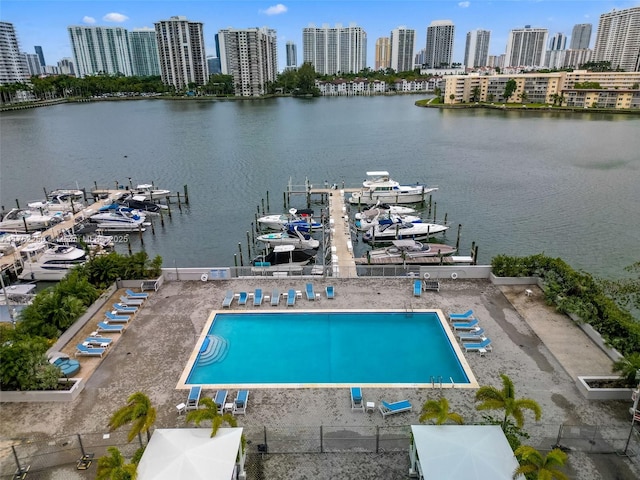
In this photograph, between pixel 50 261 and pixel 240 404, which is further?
pixel 50 261

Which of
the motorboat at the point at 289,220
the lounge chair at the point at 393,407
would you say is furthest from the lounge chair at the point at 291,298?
the motorboat at the point at 289,220

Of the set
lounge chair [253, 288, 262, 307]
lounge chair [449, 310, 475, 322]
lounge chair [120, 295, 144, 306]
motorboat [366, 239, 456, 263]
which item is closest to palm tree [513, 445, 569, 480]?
lounge chair [449, 310, 475, 322]

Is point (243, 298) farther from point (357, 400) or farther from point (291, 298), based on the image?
point (357, 400)

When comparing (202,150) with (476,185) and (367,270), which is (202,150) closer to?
(476,185)

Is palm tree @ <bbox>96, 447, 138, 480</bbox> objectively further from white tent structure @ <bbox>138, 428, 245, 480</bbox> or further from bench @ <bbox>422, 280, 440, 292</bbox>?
bench @ <bbox>422, 280, 440, 292</bbox>

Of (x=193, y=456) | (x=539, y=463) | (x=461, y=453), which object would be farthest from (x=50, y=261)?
(x=539, y=463)

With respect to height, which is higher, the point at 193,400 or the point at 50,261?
the point at 193,400

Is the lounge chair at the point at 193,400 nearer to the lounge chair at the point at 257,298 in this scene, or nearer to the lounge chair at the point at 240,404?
the lounge chair at the point at 240,404
